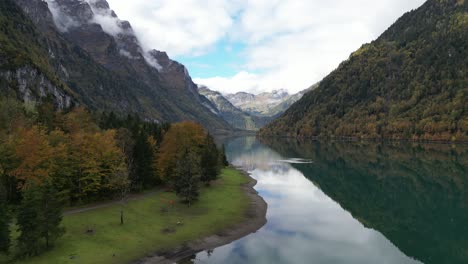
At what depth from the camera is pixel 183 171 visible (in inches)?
2835

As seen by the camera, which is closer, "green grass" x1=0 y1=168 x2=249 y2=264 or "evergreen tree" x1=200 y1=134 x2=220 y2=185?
"green grass" x1=0 y1=168 x2=249 y2=264

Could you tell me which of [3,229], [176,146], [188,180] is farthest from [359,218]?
[3,229]

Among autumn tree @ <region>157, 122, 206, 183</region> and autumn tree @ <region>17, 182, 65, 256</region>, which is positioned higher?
autumn tree @ <region>157, 122, 206, 183</region>

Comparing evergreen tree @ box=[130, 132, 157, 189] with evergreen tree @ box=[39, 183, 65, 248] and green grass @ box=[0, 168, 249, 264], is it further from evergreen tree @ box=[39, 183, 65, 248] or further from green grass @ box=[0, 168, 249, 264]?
evergreen tree @ box=[39, 183, 65, 248]

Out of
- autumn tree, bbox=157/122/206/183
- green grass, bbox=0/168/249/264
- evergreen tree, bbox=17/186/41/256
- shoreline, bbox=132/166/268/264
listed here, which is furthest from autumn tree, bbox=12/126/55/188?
autumn tree, bbox=157/122/206/183

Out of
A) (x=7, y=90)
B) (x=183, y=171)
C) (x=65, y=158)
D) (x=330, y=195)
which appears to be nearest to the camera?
(x=65, y=158)

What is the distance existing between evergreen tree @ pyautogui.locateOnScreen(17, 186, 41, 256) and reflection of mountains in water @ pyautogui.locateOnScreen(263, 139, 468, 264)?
49.6 m

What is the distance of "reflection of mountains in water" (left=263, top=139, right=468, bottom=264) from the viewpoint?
58906 mm

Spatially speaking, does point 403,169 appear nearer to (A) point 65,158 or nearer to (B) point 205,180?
(B) point 205,180

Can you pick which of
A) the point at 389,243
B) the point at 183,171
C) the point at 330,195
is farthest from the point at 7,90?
the point at 389,243

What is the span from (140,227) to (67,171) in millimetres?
19426

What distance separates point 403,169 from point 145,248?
12117 cm

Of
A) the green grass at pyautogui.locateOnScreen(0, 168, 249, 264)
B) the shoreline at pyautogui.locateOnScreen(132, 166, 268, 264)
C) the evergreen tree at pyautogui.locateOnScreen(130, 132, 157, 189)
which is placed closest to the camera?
the green grass at pyautogui.locateOnScreen(0, 168, 249, 264)

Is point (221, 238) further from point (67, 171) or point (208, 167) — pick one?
point (208, 167)
